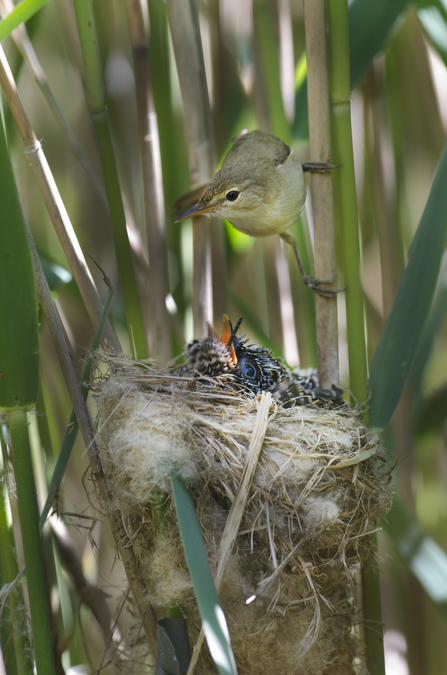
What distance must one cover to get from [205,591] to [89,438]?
0.37m

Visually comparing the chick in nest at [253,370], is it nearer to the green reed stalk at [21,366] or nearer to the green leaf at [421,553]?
the green leaf at [421,553]

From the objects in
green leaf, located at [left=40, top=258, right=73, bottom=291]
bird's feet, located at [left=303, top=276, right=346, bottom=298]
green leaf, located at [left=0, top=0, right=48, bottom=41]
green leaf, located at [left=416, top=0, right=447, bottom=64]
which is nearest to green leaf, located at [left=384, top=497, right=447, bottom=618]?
bird's feet, located at [left=303, top=276, right=346, bottom=298]

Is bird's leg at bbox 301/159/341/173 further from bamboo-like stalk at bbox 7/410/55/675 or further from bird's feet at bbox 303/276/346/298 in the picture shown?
bamboo-like stalk at bbox 7/410/55/675

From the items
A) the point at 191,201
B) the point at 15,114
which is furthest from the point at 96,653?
the point at 15,114

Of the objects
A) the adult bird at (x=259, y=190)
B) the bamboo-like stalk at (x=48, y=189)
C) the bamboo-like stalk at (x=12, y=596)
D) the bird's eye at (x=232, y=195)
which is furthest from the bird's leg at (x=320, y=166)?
the bamboo-like stalk at (x=12, y=596)

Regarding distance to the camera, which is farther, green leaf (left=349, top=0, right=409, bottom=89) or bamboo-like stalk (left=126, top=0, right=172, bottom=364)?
bamboo-like stalk (left=126, top=0, right=172, bottom=364)

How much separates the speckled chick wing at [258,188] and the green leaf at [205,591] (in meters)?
0.61

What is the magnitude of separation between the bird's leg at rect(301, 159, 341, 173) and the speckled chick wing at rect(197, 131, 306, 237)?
0.05 meters

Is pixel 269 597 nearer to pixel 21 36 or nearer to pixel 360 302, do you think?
pixel 360 302

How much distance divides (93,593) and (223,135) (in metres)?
1.27

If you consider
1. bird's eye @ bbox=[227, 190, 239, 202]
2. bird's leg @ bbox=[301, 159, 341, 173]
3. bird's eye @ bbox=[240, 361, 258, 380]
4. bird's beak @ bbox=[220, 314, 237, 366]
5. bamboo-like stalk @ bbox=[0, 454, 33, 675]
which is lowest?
bamboo-like stalk @ bbox=[0, 454, 33, 675]

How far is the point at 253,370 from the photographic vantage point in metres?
1.30

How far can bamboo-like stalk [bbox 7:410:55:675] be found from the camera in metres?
0.75

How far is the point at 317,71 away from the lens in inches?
38.3
